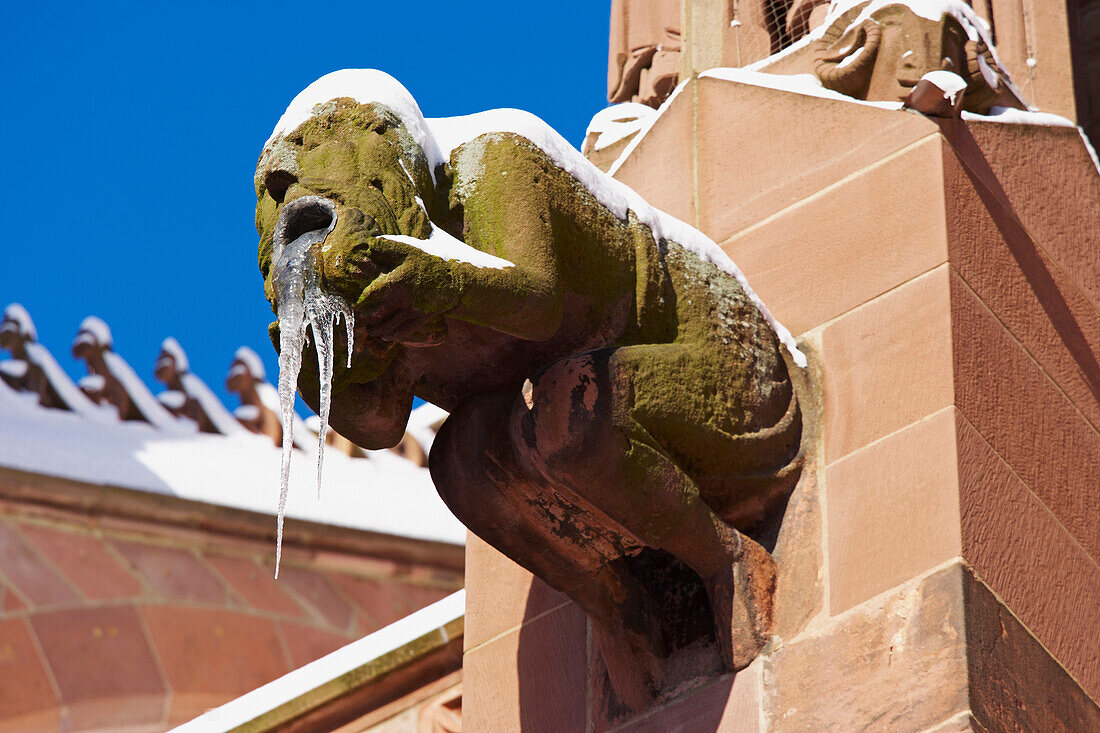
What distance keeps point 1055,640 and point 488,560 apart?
135 centimetres

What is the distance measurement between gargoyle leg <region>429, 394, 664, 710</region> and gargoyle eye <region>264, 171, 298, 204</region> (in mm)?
536

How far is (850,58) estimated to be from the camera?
15.1 feet

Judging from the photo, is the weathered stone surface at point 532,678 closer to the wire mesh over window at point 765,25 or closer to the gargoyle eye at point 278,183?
the gargoyle eye at point 278,183

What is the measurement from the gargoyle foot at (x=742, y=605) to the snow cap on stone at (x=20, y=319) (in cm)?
914

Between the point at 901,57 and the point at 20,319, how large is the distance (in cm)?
883

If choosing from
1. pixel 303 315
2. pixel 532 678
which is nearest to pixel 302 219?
pixel 303 315

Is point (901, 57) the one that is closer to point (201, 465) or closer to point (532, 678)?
point (532, 678)

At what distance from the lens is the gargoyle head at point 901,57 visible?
4.49 metres

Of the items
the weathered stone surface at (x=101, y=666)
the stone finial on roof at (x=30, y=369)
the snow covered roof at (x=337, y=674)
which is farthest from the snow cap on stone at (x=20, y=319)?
the snow covered roof at (x=337, y=674)

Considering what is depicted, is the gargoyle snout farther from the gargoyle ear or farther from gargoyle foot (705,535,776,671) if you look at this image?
the gargoyle ear

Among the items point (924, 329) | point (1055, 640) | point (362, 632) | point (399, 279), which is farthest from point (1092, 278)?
point (362, 632)

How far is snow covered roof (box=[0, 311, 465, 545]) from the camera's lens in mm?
11781

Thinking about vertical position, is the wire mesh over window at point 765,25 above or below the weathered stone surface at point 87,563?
above

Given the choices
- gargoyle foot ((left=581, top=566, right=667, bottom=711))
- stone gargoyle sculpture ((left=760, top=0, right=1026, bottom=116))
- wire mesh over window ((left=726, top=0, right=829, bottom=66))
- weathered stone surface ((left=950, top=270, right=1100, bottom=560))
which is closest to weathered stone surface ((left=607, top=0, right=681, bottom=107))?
wire mesh over window ((left=726, top=0, right=829, bottom=66))
